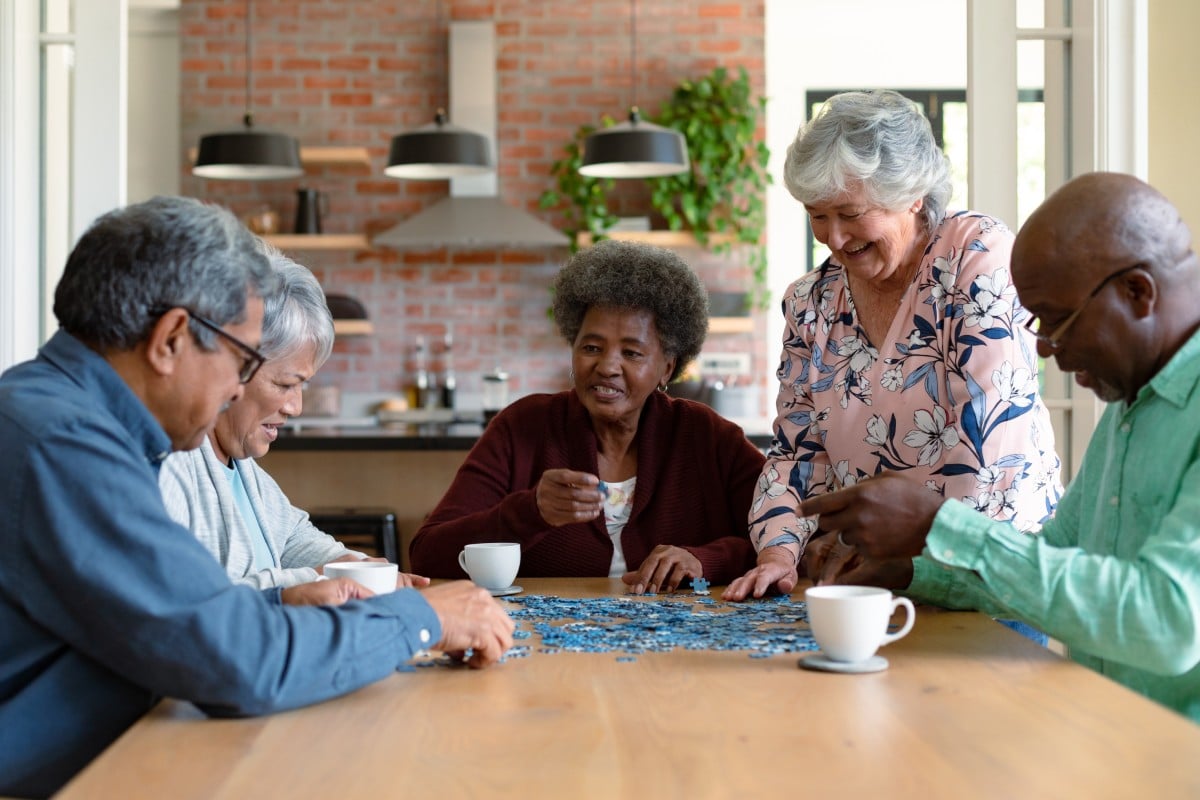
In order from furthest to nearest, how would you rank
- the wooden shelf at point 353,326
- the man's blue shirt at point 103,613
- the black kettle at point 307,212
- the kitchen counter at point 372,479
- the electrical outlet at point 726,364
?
the electrical outlet at point 726,364, the black kettle at point 307,212, the wooden shelf at point 353,326, the kitchen counter at point 372,479, the man's blue shirt at point 103,613

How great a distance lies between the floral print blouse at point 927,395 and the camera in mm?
1997

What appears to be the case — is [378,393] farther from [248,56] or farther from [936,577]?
[936,577]

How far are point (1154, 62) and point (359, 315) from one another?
5.38 m

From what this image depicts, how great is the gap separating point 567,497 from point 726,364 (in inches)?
214

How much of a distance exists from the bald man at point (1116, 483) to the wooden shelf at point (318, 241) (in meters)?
6.06

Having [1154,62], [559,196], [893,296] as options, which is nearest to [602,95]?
[559,196]

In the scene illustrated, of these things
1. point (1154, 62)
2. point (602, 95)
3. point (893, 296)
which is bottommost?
point (893, 296)

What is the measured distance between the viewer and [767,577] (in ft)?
6.57

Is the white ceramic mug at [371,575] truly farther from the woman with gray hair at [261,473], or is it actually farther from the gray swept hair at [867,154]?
the gray swept hair at [867,154]

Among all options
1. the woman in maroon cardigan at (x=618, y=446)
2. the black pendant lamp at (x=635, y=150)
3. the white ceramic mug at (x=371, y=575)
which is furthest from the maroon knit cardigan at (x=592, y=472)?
the black pendant lamp at (x=635, y=150)

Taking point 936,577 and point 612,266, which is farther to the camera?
point 612,266

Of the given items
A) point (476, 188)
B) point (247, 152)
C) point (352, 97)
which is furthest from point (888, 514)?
point (352, 97)

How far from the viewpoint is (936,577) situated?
184 cm

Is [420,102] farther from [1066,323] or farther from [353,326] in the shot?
[1066,323]
